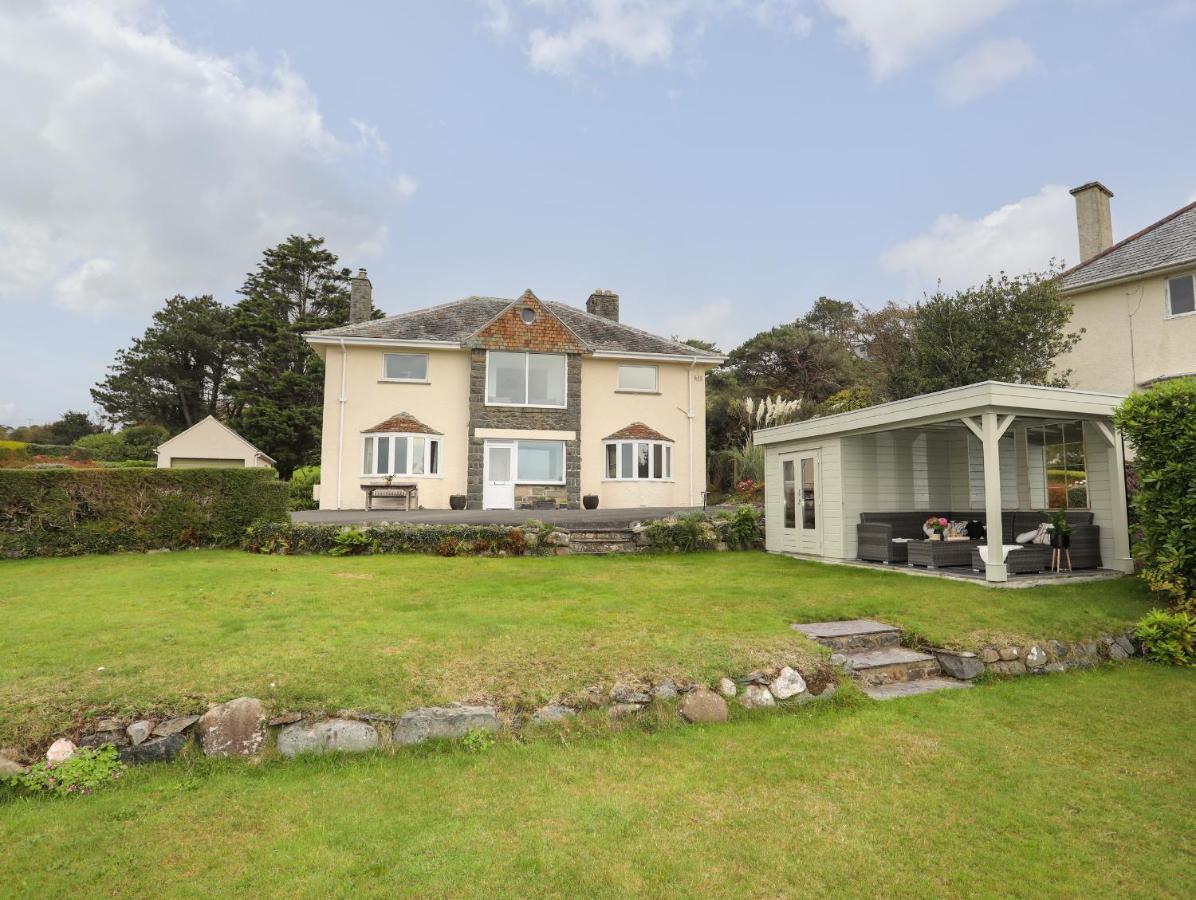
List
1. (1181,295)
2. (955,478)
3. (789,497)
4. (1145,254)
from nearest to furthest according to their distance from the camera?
1. (955,478)
2. (789,497)
3. (1181,295)
4. (1145,254)

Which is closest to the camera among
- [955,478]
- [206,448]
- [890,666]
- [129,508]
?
[890,666]

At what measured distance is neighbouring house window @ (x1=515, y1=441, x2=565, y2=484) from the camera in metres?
21.1

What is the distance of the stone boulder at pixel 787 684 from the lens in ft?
17.5

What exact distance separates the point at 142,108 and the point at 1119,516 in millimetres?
20003

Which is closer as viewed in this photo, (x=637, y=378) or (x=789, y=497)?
(x=789, y=497)

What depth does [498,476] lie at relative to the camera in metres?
20.9

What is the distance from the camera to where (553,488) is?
A: 2109cm

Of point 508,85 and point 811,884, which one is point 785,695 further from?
point 508,85

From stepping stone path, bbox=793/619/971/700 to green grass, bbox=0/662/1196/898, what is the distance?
3.17ft

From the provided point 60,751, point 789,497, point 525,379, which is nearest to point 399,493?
point 525,379

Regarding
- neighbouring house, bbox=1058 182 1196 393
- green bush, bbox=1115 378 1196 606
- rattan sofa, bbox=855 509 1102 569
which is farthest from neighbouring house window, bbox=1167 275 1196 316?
A: green bush, bbox=1115 378 1196 606

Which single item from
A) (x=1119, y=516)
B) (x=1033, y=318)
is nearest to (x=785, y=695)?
(x=1119, y=516)

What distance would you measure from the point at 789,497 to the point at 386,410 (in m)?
14.1

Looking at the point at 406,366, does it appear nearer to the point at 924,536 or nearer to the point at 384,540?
the point at 384,540
